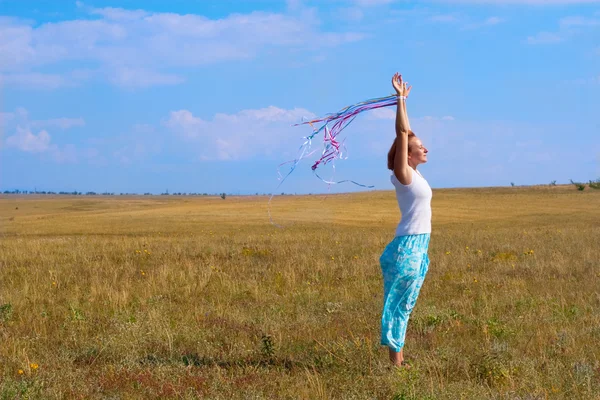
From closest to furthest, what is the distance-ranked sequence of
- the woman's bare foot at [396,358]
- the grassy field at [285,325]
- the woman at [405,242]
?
the grassy field at [285,325]
the woman at [405,242]
the woman's bare foot at [396,358]

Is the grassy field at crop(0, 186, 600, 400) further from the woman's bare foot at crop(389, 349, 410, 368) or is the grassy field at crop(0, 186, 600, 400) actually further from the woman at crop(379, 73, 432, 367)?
the woman at crop(379, 73, 432, 367)

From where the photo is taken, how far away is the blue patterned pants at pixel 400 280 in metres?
5.63

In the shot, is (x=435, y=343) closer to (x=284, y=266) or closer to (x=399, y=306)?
(x=399, y=306)

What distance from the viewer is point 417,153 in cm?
570

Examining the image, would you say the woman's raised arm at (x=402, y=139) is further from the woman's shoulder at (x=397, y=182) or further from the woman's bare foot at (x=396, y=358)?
the woman's bare foot at (x=396, y=358)

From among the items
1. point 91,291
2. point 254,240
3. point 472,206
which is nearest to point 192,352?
point 91,291

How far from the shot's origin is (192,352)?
662cm

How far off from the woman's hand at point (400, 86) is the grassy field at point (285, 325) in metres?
1.97

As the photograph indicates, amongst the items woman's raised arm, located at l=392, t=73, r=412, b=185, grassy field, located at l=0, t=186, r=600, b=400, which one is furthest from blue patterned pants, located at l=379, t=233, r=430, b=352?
woman's raised arm, located at l=392, t=73, r=412, b=185

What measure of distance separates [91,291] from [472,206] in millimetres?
40565

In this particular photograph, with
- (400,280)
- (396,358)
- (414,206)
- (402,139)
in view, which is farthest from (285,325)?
(402,139)

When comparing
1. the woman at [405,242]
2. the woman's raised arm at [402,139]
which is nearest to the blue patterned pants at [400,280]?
the woman at [405,242]

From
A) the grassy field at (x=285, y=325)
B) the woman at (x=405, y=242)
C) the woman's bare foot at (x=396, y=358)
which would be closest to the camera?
the grassy field at (x=285, y=325)

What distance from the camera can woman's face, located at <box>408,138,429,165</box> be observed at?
18.7ft
